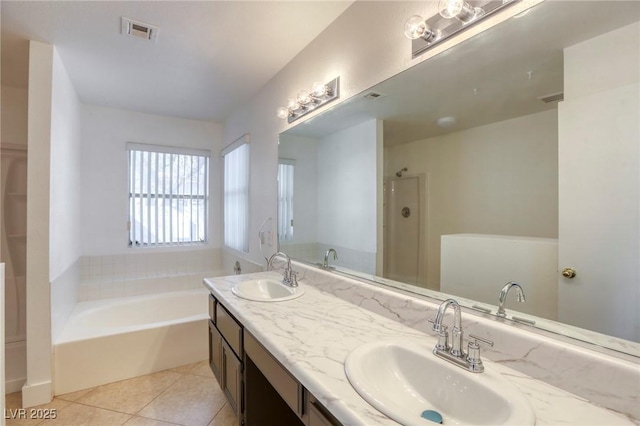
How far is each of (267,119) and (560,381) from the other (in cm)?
252

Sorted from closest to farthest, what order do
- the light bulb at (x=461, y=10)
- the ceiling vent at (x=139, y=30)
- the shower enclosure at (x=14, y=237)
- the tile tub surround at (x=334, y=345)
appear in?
the tile tub surround at (x=334, y=345) → the light bulb at (x=461, y=10) → the ceiling vent at (x=139, y=30) → the shower enclosure at (x=14, y=237)

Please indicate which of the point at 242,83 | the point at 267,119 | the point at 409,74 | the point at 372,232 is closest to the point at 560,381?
the point at 372,232

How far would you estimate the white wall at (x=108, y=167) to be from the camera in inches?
126

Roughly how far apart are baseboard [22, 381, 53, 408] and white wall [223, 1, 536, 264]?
1706 mm

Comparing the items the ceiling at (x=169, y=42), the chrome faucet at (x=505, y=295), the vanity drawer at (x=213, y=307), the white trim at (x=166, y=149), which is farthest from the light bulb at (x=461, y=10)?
the white trim at (x=166, y=149)

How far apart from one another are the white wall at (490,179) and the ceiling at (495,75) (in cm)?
5

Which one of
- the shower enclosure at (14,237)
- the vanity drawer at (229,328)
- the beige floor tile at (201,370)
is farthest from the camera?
the shower enclosure at (14,237)

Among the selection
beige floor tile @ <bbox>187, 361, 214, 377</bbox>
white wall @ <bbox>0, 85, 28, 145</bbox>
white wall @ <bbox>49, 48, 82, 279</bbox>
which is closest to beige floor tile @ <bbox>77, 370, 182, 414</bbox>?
beige floor tile @ <bbox>187, 361, 214, 377</bbox>

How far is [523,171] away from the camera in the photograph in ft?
3.28

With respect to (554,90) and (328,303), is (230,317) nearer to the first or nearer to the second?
(328,303)

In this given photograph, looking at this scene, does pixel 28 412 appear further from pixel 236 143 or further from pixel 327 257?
pixel 236 143

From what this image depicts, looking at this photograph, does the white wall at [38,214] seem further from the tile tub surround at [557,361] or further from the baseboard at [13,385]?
the tile tub surround at [557,361]

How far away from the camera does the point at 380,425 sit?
68 centimetres

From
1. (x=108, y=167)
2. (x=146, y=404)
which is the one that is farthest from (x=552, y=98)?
(x=108, y=167)
